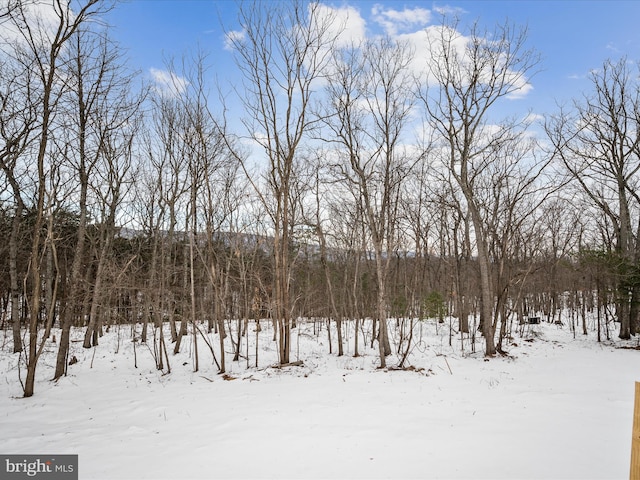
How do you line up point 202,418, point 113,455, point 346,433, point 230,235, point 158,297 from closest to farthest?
point 113,455, point 346,433, point 202,418, point 158,297, point 230,235

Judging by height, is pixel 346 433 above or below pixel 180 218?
below

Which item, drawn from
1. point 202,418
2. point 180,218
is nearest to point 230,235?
point 180,218

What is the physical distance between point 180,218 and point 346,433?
1230 cm

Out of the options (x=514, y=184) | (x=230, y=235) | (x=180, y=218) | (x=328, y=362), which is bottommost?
(x=328, y=362)

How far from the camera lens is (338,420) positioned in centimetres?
547

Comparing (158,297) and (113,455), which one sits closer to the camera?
(113,455)

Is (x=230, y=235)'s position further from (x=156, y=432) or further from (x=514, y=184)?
(x=514, y=184)

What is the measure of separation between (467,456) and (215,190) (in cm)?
1136

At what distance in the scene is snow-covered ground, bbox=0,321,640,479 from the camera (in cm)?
390

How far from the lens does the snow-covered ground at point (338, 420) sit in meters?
3.90

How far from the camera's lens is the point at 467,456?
4.01 m

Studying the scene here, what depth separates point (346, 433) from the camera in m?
4.87

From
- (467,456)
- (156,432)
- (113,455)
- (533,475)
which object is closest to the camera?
(533,475)

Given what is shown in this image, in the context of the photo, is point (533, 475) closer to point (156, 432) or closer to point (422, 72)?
point (156, 432)
